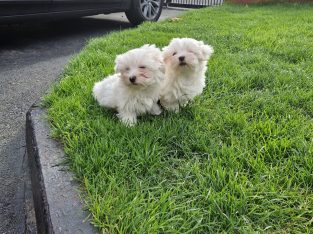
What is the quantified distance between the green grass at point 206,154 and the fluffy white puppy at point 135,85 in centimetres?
11

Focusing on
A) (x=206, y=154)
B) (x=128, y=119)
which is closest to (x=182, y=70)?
(x=128, y=119)

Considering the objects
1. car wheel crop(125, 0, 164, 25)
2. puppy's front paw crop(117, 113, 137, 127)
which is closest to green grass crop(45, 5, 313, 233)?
puppy's front paw crop(117, 113, 137, 127)

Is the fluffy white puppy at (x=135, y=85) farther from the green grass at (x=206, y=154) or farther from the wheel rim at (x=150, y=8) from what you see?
the wheel rim at (x=150, y=8)

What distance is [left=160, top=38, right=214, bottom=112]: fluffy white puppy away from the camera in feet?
9.43

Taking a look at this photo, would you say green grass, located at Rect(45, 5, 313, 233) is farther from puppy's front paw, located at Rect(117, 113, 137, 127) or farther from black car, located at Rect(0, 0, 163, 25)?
black car, located at Rect(0, 0, 163, 25)

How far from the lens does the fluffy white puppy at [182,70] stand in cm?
288

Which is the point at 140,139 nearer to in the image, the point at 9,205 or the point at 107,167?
the point at 107,167

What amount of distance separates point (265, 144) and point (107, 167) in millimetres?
1100

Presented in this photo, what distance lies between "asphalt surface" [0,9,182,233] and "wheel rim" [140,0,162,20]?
53cm

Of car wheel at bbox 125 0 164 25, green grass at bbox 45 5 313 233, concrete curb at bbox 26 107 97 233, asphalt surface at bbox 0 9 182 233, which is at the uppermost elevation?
car wheel at bbox 125 0 164 25

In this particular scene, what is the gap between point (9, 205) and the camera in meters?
2.59

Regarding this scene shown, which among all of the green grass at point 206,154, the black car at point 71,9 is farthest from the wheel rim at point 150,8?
the green grass at point 206,154

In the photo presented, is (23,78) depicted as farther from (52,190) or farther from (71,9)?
(52,190)

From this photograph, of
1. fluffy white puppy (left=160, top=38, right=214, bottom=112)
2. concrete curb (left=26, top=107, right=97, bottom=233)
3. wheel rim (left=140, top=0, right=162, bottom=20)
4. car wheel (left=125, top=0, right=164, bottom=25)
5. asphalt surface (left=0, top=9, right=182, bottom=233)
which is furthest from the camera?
wheel rim (left=140, top=0, right=162, bottom=20)
